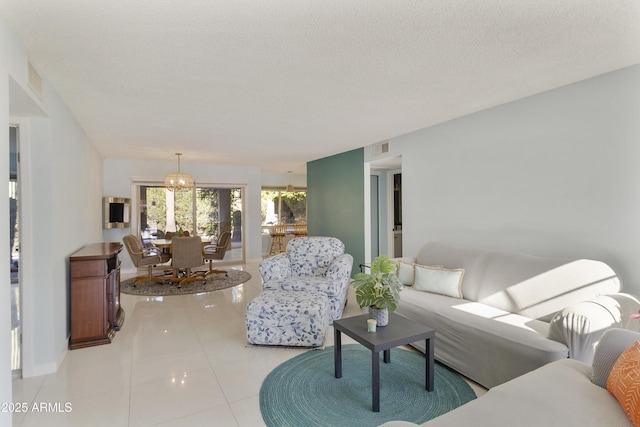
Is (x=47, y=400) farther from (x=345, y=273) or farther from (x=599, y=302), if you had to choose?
(x=599, y=302)

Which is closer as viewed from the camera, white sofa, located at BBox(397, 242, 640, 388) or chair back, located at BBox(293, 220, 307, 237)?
white sofa, located at BBox(397, 242, 640, 388)

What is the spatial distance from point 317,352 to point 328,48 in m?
2.63

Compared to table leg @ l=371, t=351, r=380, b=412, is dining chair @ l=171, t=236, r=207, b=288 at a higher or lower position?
higher

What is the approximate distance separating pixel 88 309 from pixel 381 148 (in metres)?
4.36

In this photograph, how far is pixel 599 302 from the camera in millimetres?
2199

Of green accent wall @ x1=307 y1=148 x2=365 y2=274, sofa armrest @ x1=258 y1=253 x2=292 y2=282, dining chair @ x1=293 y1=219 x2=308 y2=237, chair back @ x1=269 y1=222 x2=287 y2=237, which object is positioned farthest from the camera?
dining chair @ x1=293 y1=219 x2=308 y2=237

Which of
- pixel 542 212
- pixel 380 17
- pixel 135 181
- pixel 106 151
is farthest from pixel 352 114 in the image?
pixel 135 181

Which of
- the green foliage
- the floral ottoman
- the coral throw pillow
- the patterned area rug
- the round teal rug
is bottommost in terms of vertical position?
the round teal rug

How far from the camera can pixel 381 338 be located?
7.58 ft

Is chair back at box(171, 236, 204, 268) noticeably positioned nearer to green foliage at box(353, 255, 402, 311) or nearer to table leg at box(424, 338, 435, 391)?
green foliage at box(353, 255, 402, 311)

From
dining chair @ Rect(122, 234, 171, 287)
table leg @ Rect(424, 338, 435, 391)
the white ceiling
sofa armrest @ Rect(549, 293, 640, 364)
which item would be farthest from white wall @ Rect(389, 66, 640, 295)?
dining chair @ Rect(122, 234, 171, 287)

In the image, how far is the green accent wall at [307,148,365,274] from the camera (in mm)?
5746

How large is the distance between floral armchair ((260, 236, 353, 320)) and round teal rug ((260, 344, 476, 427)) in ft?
3.01

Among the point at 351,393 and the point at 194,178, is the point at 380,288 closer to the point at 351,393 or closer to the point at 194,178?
the point at 351,393
